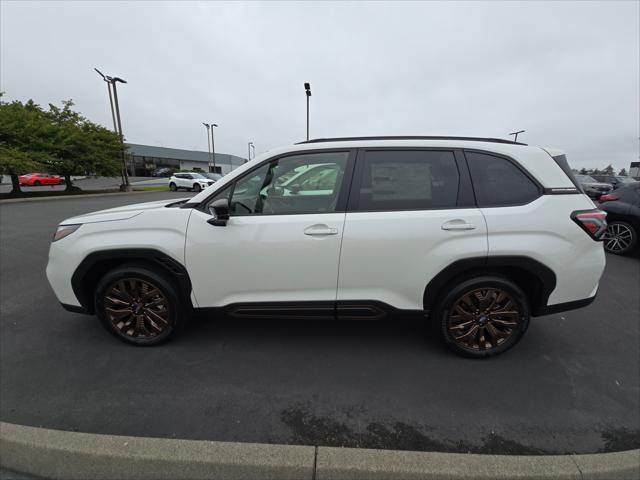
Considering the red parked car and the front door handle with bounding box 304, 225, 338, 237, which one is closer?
the front door handle with bounding box 304, 225, 338, 237

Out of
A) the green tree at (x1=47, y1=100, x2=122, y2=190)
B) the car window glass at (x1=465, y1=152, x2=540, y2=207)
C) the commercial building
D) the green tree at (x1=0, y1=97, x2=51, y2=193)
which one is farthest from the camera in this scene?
the commercial building

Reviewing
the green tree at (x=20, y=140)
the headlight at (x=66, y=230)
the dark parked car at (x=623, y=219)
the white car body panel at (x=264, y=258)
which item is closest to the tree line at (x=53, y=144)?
the green tree at (x=20, y=140)

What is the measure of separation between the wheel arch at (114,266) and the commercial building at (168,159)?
5129 centimetres

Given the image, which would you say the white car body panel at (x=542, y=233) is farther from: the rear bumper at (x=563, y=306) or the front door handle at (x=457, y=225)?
the rear bumper at (x=563, y=306)

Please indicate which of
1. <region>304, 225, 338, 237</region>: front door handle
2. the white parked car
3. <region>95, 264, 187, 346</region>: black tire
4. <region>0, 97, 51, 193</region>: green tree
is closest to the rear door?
<region>304, 225, 338, 237</region>: front door handle

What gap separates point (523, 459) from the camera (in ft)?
5.61

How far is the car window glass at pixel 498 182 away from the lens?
240 cm

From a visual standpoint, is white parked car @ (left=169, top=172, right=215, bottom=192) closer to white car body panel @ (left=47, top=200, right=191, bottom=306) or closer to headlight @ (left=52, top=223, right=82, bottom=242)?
headlight @ (left=52, top=223, right=82, bottom=242)

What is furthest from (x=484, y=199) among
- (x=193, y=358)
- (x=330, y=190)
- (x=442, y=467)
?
(x=193, y=358)

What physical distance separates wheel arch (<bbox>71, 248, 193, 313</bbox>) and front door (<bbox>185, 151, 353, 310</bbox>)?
11 cm

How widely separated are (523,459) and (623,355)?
189 cm

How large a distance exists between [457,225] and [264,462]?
2029 millimetres

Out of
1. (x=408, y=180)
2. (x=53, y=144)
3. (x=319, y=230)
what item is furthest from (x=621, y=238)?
(x=53, y=144)

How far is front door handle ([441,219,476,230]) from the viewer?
2.33 m
